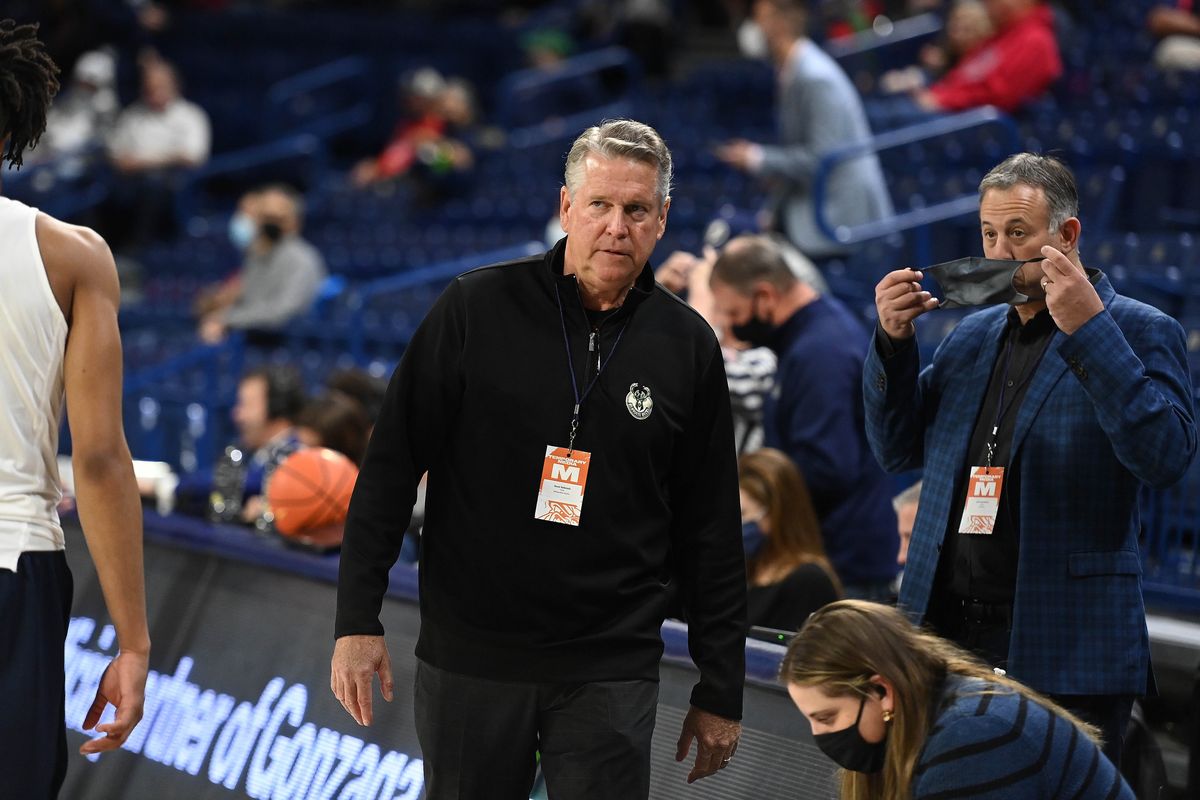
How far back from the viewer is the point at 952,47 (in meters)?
10.6

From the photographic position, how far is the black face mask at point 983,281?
3064mm

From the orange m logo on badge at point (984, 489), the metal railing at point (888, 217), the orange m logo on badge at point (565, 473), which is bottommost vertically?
the orange m logo on badge at point (565, 473)

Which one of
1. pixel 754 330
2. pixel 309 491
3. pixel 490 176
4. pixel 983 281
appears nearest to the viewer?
pixel 983 281

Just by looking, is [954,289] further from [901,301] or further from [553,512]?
[553,512]

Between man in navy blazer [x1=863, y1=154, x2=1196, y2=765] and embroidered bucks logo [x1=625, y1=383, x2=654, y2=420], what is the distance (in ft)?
2.07

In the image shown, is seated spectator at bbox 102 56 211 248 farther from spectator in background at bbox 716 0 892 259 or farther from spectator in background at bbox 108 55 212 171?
spectator in background at bbox 716 0 892 259

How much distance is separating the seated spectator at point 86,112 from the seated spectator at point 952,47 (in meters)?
7.38

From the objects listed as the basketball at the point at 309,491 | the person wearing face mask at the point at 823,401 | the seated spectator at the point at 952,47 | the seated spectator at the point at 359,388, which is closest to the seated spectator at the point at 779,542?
the person wearing face mask at the point at 823,401

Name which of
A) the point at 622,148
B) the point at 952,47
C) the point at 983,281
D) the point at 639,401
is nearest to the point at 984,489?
the point at 983,281

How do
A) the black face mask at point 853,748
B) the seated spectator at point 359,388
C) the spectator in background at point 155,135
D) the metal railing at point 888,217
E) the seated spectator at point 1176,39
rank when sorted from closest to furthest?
the black face mask at point 853,748
the seated spectator at point 359,388
the metal railing at point 888,217
the seated spectator at point 1176,39
the spectator in background at point 155,135

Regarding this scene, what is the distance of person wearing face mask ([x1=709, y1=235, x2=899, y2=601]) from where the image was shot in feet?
16.7

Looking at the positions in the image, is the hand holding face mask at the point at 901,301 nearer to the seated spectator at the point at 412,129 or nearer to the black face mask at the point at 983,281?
the black face mask at the point at 983,281

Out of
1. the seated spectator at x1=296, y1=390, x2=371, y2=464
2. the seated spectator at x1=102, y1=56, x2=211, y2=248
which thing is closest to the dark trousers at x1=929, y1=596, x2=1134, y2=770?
the seated spectator at x1=296, y1=390, x2=371, y2=464

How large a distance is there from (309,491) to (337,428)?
890 millimetres
